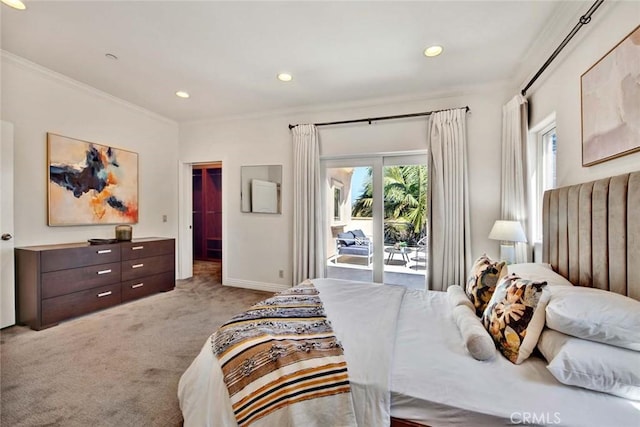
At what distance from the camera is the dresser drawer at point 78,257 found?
2730 mm

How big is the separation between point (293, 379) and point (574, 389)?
1137 mm

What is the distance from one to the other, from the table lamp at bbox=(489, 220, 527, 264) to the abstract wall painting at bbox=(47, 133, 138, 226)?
4.78 m

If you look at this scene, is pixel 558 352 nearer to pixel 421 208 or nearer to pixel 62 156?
pixel 421 208

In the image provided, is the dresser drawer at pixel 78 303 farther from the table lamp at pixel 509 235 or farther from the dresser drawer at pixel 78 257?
the table lamp at pixel 509 235

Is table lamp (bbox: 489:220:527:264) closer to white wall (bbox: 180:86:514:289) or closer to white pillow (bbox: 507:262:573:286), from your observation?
white wall (bbox: 180:86:514:289)

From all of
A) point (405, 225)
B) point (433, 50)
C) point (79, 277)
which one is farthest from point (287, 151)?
point (79, 277)

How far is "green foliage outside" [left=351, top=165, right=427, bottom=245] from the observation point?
3.58 m

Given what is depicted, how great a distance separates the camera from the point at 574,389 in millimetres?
1064

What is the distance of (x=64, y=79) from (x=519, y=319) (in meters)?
4.87

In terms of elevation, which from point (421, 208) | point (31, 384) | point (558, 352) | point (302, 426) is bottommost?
point (31, 384)

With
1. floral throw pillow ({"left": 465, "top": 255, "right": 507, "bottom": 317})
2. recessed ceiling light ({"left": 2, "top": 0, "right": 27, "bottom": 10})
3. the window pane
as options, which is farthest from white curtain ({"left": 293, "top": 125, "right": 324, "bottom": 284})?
recessed ceiling light ({"left": 2, "top": 0, "right": 27, "bottom": 10})

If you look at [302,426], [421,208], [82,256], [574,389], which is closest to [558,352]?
[574,389]

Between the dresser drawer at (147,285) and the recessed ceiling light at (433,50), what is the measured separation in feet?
14.4

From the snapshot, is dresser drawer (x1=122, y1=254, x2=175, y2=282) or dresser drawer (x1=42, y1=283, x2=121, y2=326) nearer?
dresser drawer (x1=42, y1=283, x2=121, y2=326)
